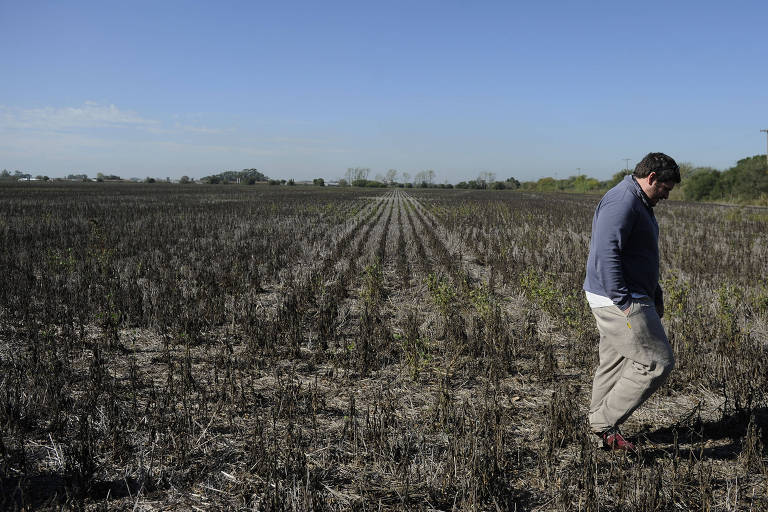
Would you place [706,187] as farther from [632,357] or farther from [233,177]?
[233,177]

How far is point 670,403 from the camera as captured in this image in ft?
13.8

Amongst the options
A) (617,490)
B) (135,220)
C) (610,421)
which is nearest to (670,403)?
(610,421)

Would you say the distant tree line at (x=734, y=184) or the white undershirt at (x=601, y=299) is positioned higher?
the distant tree line at (x=734, y=184)

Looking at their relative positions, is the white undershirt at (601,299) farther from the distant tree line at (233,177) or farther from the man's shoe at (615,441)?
the distant tree line at (233,177)

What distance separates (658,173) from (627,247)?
52 centimetres

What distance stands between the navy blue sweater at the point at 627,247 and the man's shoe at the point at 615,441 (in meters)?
0.94

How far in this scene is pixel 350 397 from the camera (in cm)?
390

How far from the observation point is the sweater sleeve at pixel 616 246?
10.1 feet

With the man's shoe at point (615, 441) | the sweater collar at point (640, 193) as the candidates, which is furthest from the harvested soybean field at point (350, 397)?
the sweater collar at point (640, 193)

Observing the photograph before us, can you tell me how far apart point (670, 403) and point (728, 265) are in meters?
7.73

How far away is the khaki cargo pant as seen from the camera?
306 cm

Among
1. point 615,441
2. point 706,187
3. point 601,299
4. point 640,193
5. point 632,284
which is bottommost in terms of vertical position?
point 615,441

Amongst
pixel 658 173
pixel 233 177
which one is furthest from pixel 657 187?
pixel 233 177

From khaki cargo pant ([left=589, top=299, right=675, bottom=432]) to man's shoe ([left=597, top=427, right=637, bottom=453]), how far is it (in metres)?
0.05
